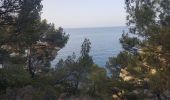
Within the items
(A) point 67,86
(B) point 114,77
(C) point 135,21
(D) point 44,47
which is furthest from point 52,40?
(C) point 135,21

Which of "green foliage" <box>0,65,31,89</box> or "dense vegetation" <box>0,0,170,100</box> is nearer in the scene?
"dense vegetation" <box>0,0,170,100</box>

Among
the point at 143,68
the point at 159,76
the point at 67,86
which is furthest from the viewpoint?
the point at 67,86

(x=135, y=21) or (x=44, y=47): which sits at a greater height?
(x=135, y=21)

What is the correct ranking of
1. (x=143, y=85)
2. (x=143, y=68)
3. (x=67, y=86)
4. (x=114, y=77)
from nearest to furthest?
(x=143, y=68), (x=143, y=85), (x=114, y=77), (x=67, y=86)

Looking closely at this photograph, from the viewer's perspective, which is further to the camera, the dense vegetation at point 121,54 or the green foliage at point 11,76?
the green foliage at point 11,76

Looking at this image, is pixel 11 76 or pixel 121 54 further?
pixel 121 54

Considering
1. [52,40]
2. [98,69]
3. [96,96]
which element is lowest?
[96,96]

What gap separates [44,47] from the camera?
27641mm

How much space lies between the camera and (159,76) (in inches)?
640

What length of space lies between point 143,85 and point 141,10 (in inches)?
312

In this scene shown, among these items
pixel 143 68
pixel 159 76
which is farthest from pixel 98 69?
pixel 159 76

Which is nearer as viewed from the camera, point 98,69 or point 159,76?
point 159,76

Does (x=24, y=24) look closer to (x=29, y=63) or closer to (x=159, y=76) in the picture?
(x=159, y=76)

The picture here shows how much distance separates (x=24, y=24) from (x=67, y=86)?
37.1 feet
